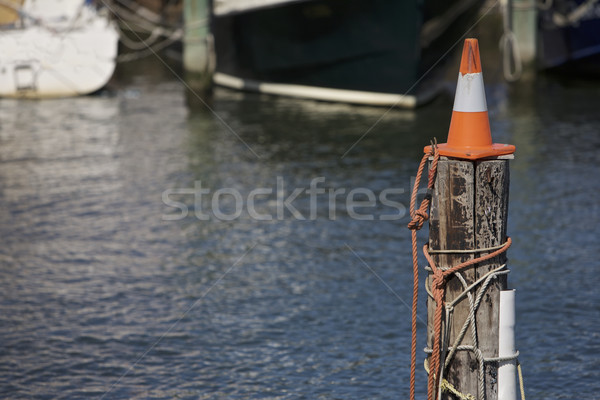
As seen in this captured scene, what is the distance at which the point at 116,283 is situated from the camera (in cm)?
864

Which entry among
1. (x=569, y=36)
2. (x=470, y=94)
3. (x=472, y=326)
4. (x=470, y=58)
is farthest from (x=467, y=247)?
(x=569, y=36)

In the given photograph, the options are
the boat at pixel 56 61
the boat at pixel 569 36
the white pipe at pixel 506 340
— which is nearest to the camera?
the white pipe at pixel 506 340

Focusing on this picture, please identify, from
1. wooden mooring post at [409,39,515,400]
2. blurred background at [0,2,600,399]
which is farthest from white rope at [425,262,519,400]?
blurred background at [0,2,600,399]

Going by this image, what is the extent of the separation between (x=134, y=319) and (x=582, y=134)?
9005 mm

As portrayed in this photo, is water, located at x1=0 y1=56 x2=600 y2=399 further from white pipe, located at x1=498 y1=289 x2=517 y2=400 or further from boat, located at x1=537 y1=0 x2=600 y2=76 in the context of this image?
boat, located at x1=537 y1=0 x2=600 y2=76

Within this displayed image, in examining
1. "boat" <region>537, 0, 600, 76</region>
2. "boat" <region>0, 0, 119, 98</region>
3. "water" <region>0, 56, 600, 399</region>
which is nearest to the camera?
"water" <region>0, 56, 600, 399</region>

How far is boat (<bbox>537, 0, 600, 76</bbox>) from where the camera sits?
19656 mm

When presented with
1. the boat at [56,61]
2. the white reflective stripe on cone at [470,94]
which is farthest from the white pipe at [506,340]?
the boat at [56,61]

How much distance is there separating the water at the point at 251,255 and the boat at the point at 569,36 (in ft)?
12.9

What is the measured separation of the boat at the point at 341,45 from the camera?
54.4ft

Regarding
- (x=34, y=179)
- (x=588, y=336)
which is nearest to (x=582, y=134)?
(x=588, y=336)

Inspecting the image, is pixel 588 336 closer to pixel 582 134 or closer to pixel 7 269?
pixel 7 269

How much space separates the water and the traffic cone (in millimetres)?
2618

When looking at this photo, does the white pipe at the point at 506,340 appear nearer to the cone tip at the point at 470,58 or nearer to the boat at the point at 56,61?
the cone tip at the point at 470,58
